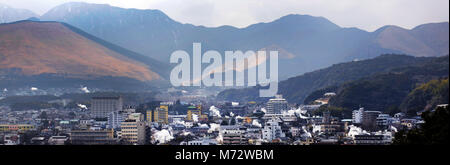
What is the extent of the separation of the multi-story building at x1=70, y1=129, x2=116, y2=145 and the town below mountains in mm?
46

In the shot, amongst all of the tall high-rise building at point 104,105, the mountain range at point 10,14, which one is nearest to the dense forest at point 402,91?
the tall high-rise building at point 104,105

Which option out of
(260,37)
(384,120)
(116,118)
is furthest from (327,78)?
(116,118)

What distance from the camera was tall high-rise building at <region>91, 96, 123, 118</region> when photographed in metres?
27.6

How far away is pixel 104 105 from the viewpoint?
28.8 meters

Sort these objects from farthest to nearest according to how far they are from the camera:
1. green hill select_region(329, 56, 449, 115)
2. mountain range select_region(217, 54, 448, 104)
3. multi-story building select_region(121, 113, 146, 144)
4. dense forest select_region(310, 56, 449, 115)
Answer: mountain range select_region(217, 54, 448, 104)
green hill select_region(329, 56, 449, 115)
dense forest select_region(310, 56, 449, 115)
multi-story building select_region(121, 113, 146, 144)

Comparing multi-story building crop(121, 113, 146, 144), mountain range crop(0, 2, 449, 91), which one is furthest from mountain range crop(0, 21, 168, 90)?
multi-story building crop(121, 113, 146, 144)

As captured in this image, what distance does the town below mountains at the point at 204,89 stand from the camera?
64.2 ft

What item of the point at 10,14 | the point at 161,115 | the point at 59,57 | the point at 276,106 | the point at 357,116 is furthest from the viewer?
the point at 10,14

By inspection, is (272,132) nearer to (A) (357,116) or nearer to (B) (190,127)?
(B) (190,127)

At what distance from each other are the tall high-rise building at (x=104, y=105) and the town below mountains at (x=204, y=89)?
0.06m

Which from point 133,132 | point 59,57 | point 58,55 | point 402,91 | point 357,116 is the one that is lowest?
point 133,132

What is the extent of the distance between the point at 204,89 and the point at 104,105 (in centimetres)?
1455

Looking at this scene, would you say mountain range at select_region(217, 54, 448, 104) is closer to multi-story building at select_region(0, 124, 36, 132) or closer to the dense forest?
the dense forest

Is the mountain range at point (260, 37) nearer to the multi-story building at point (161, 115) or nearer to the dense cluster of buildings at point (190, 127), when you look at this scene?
the multi-story building at point (161, 115)
